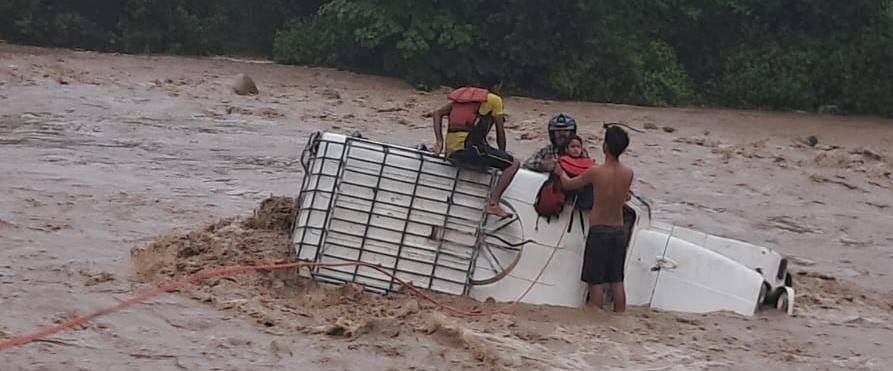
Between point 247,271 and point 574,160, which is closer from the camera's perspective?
point 247,271

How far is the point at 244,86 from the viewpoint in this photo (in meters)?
22.6

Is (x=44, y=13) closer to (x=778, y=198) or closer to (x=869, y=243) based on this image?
(x=778, y=198)

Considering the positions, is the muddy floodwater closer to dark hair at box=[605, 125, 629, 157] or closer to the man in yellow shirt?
the man in yellow shirt

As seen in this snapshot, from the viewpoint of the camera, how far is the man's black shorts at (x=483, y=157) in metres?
8.91

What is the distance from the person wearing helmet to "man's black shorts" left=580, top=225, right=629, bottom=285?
66 centimetres

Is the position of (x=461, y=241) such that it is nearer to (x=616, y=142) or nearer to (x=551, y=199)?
(x=551, y=199)

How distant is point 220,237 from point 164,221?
5.21ft

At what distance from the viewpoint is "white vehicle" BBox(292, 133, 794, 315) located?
8.84 metres

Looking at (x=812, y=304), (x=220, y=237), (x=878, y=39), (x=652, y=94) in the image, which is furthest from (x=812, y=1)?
(x=220, y=237)

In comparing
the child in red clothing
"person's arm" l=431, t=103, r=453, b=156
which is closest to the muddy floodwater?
the child in red clothing

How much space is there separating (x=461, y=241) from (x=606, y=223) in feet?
3.22

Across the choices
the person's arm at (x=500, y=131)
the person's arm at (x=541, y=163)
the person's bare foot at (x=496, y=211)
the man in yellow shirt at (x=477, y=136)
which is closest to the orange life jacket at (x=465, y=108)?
the man in yellow shirt at (x=477, y=136)

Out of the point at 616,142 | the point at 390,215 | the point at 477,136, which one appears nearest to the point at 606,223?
the point at 616,142

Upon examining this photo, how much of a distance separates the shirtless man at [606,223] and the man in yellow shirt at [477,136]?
44cm
